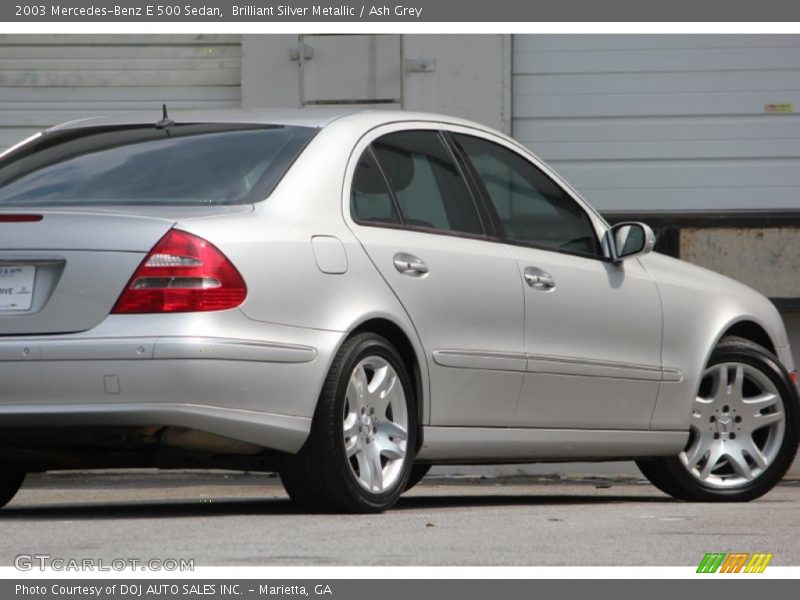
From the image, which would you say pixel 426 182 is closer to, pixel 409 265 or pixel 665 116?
pixel 409 265

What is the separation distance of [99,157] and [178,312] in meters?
1.07

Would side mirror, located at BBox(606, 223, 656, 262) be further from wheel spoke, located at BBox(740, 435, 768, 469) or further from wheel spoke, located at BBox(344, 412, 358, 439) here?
wheel spoke, located at BBox(344, 412, 358, 439)

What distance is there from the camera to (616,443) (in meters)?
8.02

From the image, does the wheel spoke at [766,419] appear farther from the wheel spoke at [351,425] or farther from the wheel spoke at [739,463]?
the wheel spoke at [351,425]

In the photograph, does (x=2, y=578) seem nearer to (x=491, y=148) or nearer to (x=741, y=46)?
(x=491, y=148)

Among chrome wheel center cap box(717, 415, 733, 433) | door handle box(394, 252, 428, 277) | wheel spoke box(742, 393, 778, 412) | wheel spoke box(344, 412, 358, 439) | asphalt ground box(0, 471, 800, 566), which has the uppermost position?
door handle box(394, 252, 428, 277)

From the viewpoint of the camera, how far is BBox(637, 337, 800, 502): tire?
8422 millimetres

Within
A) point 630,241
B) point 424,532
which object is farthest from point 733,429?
point 424,532

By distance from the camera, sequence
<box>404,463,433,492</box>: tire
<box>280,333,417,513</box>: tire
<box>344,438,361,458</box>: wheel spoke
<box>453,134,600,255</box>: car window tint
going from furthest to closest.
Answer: <box>404,463,433,492</box>: tire
<box>453,134,600,255</box>: car window tint
<box>344,438,361,458</box>: wheel spoke
<box>280,333,417,513</box>: tire

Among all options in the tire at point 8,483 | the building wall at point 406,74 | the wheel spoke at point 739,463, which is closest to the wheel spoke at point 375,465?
the tire at point 8,483

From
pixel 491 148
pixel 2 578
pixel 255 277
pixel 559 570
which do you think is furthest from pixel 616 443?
pixel 2 578

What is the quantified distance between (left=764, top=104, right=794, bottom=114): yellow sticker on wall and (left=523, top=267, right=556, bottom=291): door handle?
6084 mm

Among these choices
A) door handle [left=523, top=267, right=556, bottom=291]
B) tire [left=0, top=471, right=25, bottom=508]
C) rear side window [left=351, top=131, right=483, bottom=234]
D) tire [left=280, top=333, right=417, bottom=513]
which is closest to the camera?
tire [left=280, top=333, right=417, bottom=513]

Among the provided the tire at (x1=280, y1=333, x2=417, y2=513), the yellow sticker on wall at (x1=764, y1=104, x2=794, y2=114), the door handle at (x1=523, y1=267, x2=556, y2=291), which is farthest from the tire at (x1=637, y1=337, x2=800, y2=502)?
the yellow sticker on wall at (x1=764, y1=104, x2=794, y2=114)
